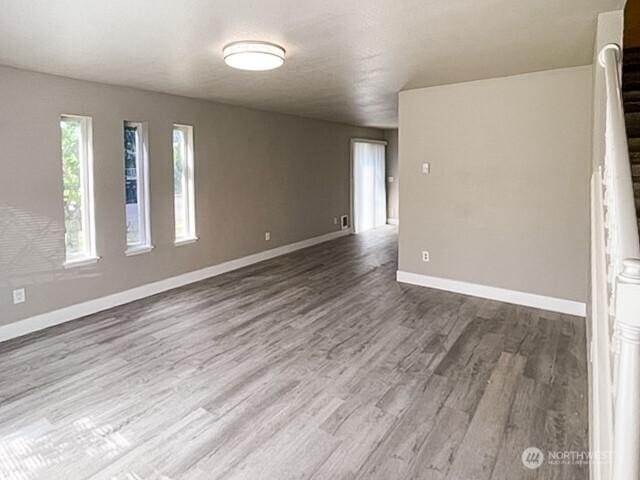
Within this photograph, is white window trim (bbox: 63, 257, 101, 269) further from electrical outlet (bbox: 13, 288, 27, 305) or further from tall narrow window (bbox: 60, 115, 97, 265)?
electrical outlet (bbox: 13, 288, 27, 305)

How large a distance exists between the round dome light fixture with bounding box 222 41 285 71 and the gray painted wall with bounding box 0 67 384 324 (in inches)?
72.0

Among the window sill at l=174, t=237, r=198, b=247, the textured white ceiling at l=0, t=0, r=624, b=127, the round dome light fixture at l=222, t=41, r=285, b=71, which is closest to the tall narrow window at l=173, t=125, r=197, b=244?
the window sill at l=174, t=237, r=198, b=247

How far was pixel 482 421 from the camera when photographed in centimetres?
235

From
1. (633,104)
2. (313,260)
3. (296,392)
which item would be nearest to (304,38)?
(633,104)

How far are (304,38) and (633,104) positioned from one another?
7.43ft

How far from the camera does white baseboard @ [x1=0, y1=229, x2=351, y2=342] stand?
3705 millimetres

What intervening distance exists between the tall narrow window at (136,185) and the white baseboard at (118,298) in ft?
1.53

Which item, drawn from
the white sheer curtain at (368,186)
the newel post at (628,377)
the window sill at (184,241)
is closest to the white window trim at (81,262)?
the window sill at (184,241)

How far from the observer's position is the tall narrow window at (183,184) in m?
5.18

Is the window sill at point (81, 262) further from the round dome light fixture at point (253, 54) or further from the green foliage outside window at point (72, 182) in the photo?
the round dome light fixture at point (253, 54)

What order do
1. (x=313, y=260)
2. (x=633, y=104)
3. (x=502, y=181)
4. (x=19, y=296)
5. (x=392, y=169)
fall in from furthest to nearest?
1. (x=392, y=169)
2. (x=313, y=260)
3. (x=502, y=181)
4. (x=19, y=296)
5. (x=633, y=104)

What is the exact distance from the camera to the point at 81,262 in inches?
163

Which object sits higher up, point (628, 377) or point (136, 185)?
point (136, 185)

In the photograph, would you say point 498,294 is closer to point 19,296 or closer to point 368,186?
point 19,296
